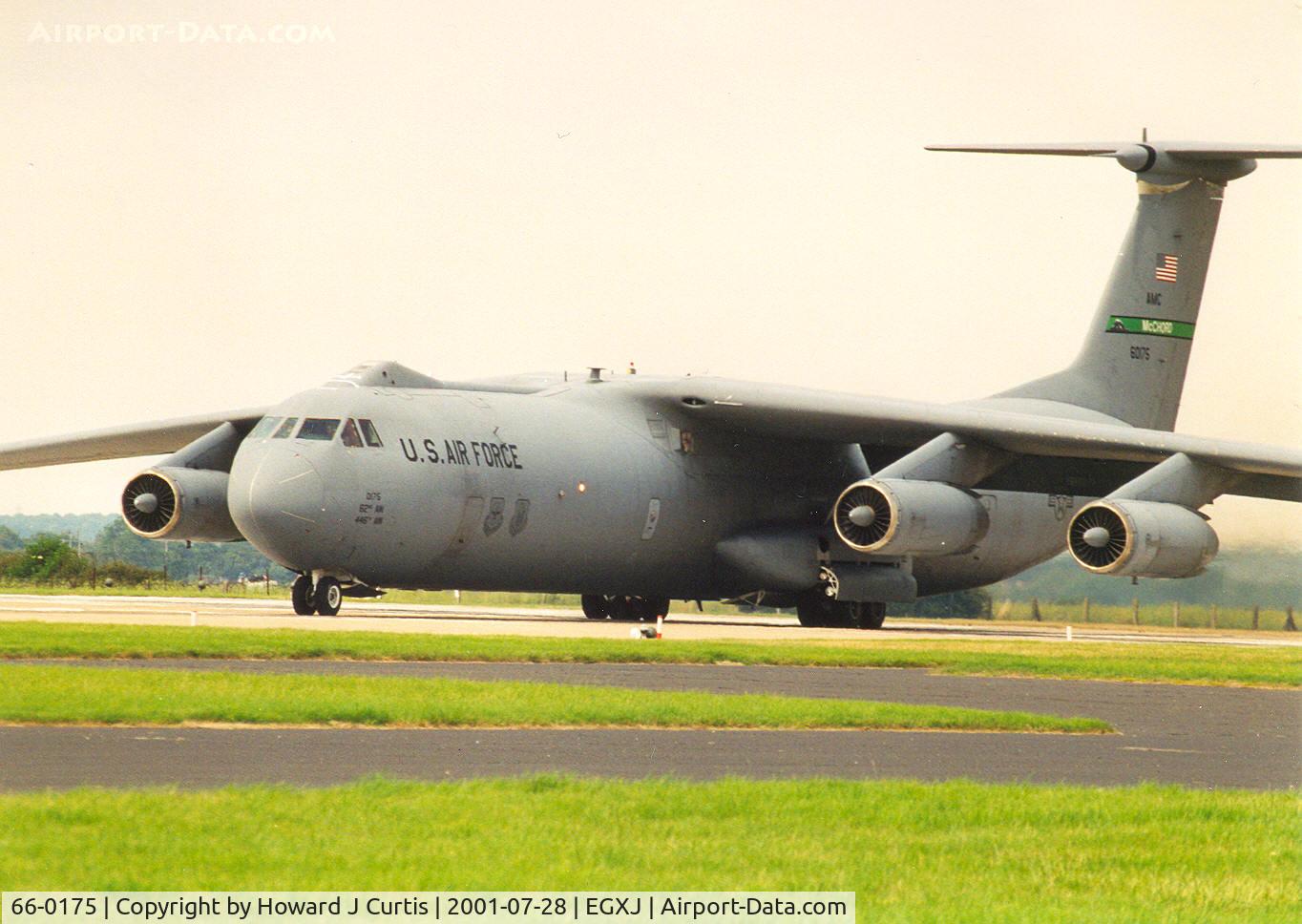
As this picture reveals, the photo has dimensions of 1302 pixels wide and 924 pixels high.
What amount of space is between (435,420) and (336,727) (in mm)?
14638

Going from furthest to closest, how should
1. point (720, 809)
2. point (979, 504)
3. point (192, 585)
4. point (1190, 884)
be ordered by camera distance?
point (192, 585)
point (979, 504)
point (720, 809)
point (1190, 884)

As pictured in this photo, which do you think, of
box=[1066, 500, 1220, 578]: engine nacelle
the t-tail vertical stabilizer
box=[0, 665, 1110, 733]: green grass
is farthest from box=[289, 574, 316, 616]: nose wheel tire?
the t-tail vertical stabilizer

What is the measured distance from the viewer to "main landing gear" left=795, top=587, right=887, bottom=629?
34312 millimetres

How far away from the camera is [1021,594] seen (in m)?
39.2

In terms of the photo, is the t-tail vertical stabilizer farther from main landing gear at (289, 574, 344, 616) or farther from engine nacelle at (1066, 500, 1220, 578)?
main landing gear at (289, 574, 344, 616)

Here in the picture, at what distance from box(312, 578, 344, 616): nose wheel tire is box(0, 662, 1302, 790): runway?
43.3 feet

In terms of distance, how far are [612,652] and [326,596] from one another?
725cm

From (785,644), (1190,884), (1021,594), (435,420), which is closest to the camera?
(1190,884)

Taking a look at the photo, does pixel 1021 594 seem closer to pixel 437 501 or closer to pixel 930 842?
pixel 437 501

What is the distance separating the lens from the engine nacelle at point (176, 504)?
30.5m

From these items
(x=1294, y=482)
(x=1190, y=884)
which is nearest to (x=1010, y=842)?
(x=1190, y=884)

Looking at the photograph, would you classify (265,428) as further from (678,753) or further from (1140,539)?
(678,753)

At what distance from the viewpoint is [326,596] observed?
28.7m

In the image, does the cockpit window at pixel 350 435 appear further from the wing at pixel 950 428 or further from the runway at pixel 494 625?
the wing at pixel 950 428
